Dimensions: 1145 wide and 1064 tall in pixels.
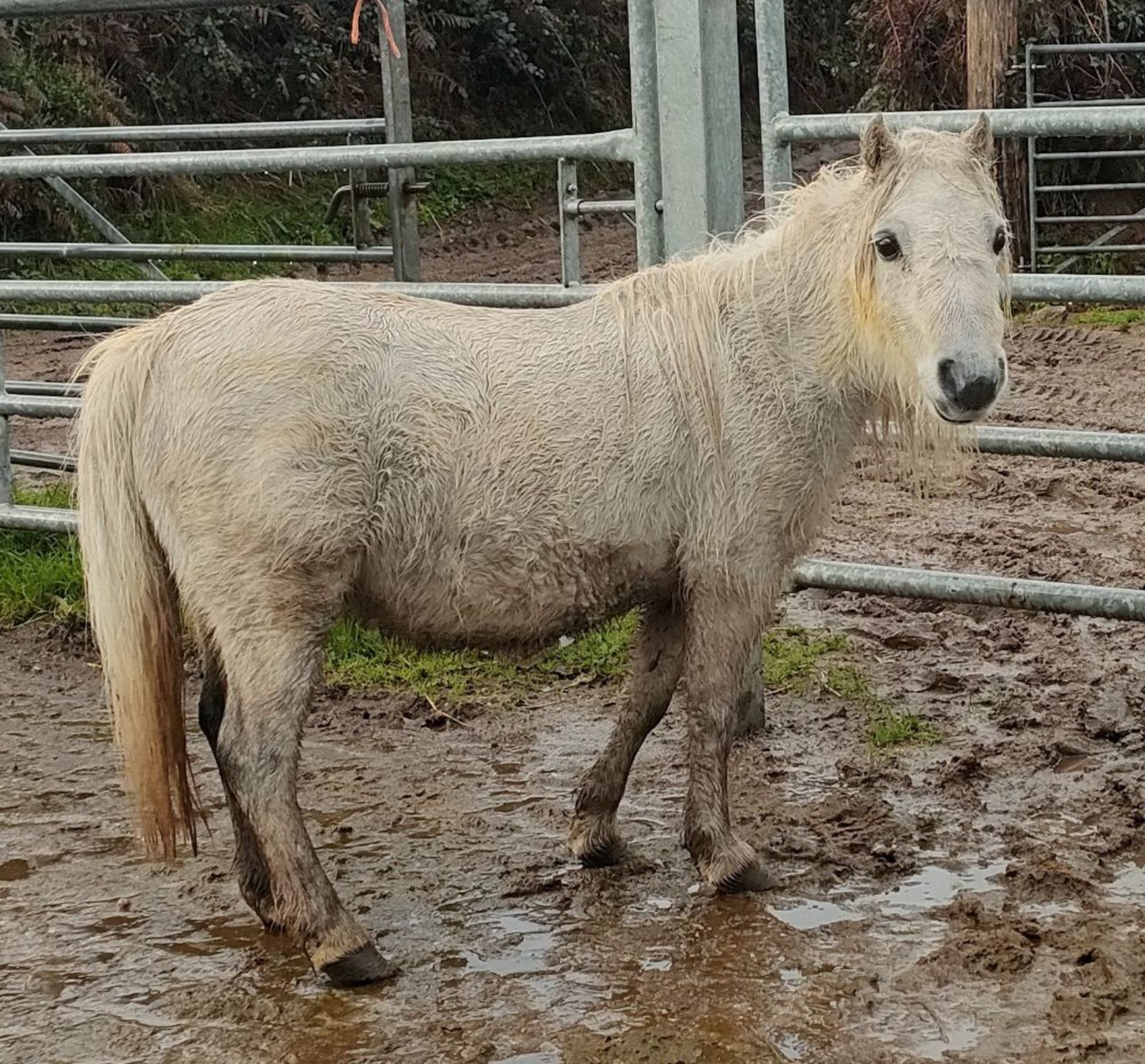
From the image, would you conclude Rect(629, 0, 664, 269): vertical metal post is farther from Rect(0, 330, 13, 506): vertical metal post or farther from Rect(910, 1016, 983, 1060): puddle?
Rect(0, 330, 13, 506): vertical metal post

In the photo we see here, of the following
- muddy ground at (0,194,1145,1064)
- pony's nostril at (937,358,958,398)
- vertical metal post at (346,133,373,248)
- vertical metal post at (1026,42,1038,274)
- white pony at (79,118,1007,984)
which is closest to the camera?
muddy ground at (0,194,1145,1064)

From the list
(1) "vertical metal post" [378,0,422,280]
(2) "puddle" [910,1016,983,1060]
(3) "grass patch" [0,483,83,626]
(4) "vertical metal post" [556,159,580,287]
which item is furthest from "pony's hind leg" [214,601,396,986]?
(1) "vertical metal post" [378,0,422,280]

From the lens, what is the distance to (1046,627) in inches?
193

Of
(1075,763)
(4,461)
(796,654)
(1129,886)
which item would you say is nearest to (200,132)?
(4,461)

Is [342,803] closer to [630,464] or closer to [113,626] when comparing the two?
[113,626]

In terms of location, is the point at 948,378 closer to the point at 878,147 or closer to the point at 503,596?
the point at 878,147

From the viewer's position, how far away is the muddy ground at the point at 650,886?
278 centimetres

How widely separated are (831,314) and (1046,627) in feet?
6.52

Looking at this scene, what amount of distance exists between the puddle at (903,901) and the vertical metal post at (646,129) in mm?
1616

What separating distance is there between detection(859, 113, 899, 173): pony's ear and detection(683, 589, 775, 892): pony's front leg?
90 centimetres

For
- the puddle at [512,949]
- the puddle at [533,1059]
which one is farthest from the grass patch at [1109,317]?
the puddle at [533,1059]

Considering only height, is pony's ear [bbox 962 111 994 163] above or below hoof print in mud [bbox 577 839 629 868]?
above

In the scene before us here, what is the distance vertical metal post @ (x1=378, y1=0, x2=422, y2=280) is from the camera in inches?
223

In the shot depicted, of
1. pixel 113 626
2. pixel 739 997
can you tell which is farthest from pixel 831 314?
pixel 113 626
